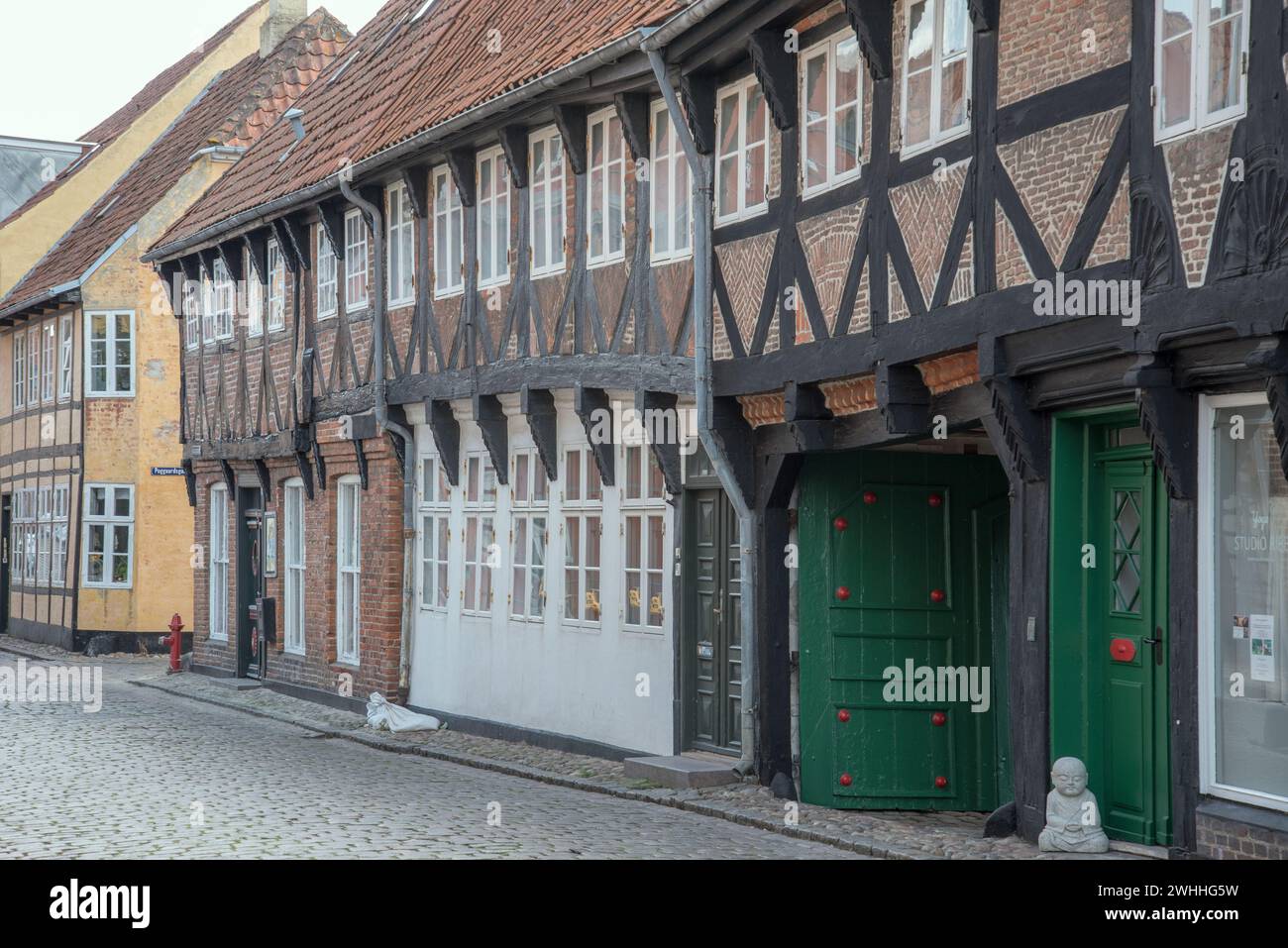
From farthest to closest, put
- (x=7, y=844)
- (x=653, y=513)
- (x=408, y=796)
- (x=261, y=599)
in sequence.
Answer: (x=261, y=599) → (x=653, y=513) → (x=408, y=796) → (x=7, y=844)

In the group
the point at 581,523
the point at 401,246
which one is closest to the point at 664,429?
the point at 581,523

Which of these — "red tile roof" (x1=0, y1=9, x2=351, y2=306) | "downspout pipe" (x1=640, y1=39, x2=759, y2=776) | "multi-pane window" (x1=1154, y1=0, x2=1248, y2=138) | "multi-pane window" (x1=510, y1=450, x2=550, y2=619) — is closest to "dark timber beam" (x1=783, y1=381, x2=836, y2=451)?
"downspout pipe" (x1=640, y1=39, x2=759, y2=776)

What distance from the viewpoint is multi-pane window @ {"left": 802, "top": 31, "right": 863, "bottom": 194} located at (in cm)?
1185

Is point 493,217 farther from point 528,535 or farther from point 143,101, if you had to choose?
point 143,101

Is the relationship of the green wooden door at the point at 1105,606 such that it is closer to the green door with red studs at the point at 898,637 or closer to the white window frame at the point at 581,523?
the green door with red studs at the point at 898,637

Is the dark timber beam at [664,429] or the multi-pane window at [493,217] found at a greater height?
the multi-pane window at [493,217]

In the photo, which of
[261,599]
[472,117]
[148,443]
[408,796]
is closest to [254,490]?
[261,599]

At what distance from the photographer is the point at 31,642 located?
3309 centimetres

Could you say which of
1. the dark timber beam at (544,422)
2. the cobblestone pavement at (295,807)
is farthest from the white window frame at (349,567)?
the dark timber beam at (544,422)

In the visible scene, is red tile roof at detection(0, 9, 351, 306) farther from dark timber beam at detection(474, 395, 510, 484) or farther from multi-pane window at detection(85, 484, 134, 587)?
dark timber beam at detection(474, 395, 510, 484)

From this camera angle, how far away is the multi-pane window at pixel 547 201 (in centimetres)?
1608

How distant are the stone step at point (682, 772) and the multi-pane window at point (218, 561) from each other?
12.8m

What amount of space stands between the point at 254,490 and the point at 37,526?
33.8 ft
